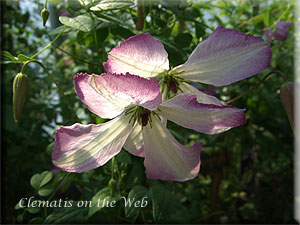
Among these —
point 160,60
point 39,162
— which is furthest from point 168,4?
→ point 39,162

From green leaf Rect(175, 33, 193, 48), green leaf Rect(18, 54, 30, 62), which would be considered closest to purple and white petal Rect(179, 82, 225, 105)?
green leaf Rect(175, 33, 193, 48)

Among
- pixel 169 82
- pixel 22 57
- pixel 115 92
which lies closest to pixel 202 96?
pixel 169 82

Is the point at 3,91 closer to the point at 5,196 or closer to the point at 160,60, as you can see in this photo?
the point at 5,196

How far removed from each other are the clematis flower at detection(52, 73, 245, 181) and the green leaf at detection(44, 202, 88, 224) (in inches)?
7.7

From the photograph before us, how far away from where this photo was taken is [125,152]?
485mm

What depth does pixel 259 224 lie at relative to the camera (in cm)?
115

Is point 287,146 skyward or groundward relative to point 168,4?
groundward

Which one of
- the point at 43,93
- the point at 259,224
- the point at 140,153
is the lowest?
the point at 259,224

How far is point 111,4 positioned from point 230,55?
0.19m

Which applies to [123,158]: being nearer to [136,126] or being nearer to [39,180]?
[136,126]

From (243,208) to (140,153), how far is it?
2.90ft

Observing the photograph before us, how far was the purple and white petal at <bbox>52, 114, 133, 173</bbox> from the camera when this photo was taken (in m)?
0.38

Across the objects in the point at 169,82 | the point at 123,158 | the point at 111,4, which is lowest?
the point at 123,158

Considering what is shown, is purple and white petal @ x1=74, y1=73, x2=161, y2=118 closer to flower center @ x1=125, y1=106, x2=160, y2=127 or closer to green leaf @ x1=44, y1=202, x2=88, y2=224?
flower center @ x1=125, y1=106, x2=160, y2=127
